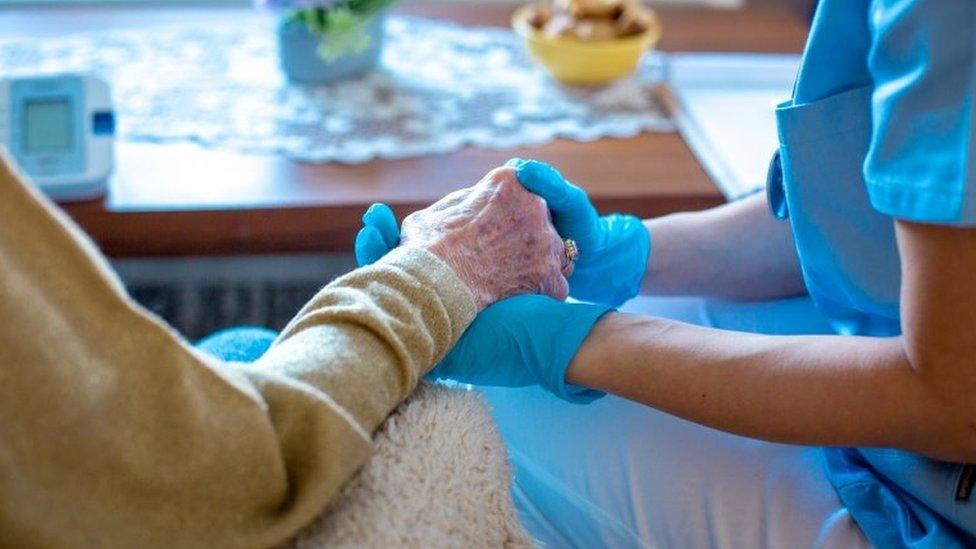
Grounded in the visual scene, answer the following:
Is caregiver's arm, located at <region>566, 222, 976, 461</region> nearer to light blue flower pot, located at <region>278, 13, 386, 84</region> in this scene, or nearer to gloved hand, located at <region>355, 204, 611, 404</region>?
gloved hand, located at <region>355, 204, 611, 404</region>

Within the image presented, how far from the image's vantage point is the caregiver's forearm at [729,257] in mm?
1082

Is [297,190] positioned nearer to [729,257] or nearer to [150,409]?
[729,257]

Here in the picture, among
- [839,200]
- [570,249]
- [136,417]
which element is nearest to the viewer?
[136,417]

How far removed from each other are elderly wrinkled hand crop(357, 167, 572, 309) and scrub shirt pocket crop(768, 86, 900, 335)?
0.21 meters

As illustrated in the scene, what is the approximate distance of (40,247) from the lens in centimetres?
59

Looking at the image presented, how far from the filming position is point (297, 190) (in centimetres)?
132

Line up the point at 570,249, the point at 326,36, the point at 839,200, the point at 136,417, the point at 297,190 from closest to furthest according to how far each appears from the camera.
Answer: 1. the point at 136,417
2. the point at 839,200
3. the point at 570,249
4. the point at 297,190
5. the point at 326,36

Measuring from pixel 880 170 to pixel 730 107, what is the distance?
2.78 feet

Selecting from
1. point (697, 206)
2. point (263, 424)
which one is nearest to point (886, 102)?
point (263, 424)

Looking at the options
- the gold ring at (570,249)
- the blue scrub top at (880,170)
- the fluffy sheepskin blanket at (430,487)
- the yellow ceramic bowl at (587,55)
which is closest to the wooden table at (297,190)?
the yellow ceramic bowl at (587,55)

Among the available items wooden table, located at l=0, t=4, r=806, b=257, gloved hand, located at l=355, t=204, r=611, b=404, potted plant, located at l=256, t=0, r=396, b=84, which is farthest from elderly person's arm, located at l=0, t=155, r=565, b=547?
potted plant, located at l=256, t=0, r=396, b=84

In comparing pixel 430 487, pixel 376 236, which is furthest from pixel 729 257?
pixel 430 487

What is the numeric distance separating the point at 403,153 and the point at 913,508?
30.2 inches

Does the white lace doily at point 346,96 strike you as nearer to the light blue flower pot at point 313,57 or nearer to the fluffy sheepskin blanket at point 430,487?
the light blue flower pot at point 313,57
